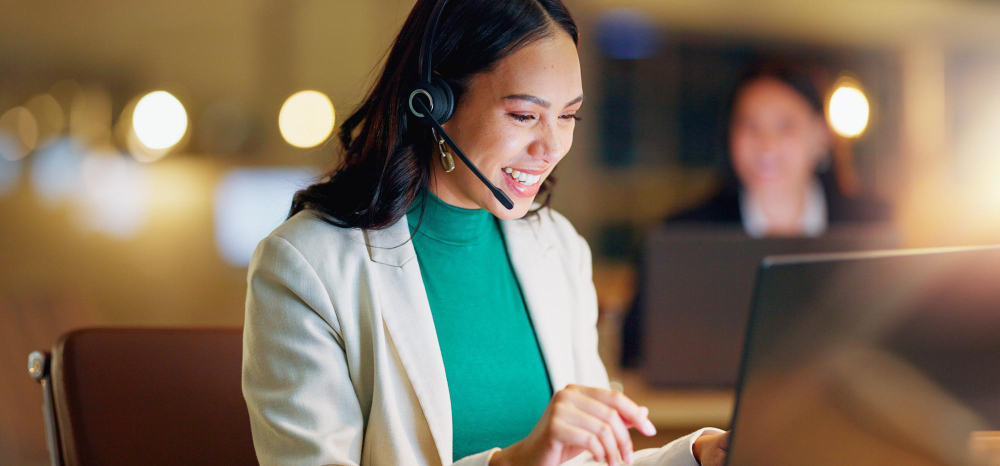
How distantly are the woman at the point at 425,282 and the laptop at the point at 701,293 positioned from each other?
0.79 meters

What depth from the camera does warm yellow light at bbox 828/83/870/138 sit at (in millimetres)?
3152

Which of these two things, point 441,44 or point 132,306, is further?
point 132,306

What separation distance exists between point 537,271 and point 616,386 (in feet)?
3.64

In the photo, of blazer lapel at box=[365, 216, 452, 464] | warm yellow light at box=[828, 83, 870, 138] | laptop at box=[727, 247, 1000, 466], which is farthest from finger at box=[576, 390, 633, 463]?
warm yellow light at box=[828, 83, 870, 138]

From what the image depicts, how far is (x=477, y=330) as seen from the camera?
123 cm

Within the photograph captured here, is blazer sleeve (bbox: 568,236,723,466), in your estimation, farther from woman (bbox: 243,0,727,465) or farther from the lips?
the lips

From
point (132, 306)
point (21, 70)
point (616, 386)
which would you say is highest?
point (21, 70)

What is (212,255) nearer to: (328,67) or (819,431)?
(328,67)

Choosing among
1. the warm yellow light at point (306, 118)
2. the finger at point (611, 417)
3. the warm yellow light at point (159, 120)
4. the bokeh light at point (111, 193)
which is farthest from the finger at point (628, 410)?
the bokeh light at point (111, 193)

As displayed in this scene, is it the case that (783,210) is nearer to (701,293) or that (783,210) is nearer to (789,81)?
(789,81)

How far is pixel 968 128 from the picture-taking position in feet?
21.0

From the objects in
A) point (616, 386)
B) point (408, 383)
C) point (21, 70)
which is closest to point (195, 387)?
point (408, 383)

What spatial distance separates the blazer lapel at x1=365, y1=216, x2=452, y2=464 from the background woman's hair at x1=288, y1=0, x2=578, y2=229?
0.04 m

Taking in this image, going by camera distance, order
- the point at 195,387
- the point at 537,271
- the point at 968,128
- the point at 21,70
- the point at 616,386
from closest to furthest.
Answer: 1. the point at 195,387
2. the point at 537,271
3. the point at 616,386
4. the point at 21,70
5. the point at 968,128
